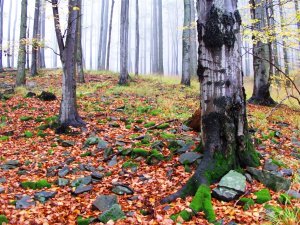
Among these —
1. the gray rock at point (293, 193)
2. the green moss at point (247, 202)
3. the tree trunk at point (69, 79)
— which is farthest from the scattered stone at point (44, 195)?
the gray rock at point (293, 193)

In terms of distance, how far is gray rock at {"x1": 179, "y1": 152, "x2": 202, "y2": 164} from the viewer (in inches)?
212

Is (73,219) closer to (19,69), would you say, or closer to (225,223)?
(225,223)

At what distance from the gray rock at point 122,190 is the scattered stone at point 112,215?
0.77 m

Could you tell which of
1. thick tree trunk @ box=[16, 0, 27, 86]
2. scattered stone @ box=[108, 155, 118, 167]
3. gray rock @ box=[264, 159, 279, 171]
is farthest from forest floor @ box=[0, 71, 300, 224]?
thick tree trunk @ box=[16, 0, 27, 86]

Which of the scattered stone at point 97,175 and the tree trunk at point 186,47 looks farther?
the tree trunk at point 186,47

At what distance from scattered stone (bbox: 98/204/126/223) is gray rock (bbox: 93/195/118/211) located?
0.33m

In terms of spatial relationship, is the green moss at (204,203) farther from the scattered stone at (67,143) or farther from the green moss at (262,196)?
the scattered stone at (67,143)

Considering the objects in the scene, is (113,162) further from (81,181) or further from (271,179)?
(271,179)

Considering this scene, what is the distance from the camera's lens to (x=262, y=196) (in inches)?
161

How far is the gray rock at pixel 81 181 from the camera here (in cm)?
542

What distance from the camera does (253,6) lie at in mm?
11461

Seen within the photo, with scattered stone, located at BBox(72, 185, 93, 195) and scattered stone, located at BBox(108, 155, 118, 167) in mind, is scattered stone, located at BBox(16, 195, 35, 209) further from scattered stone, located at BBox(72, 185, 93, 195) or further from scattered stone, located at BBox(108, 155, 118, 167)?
scattered stone, located at BBox(108, 155, 118, 167)

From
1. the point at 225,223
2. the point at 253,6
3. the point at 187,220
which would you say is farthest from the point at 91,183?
the point at 253,6

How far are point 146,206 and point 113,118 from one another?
5.35 meters
